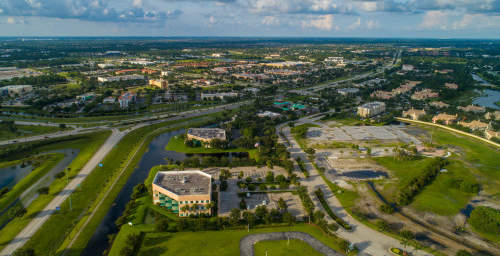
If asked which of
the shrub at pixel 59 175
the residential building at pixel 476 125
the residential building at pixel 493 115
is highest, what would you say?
the residential building at pixel 493 115

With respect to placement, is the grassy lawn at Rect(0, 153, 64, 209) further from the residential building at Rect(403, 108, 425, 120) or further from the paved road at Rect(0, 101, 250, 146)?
the residential building at Rect(403, 108, 425, 120)

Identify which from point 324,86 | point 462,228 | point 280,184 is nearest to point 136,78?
point 324,86

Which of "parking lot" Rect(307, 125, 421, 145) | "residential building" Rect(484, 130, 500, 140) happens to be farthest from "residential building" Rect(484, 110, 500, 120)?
"parking lot" Rect(307, 125, 421, 145)

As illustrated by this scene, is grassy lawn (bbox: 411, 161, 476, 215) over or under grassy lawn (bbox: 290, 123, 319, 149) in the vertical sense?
under

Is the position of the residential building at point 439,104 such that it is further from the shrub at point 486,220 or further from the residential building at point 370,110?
the shrub at point 486,220

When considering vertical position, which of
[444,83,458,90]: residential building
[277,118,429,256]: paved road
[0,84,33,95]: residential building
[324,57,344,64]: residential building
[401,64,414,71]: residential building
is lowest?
[277,118,429,256]: paved road

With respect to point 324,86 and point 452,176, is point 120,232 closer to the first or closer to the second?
point 452,176

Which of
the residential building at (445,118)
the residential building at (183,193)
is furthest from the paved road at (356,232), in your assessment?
the residential building at (445,118)
